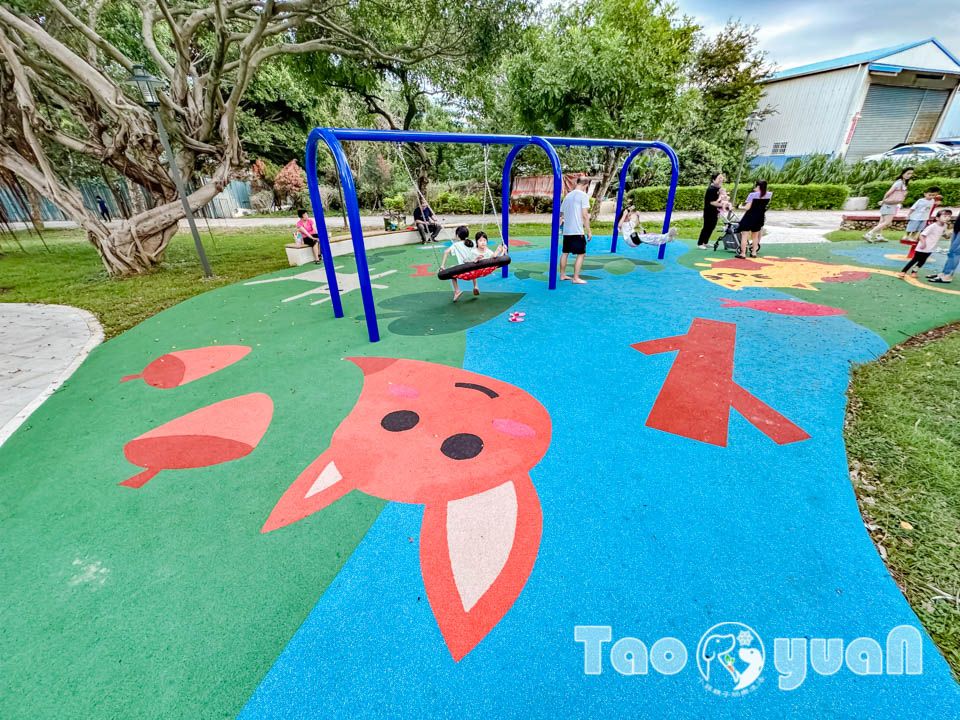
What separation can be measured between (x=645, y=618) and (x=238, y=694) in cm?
195

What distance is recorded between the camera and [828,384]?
406 cm

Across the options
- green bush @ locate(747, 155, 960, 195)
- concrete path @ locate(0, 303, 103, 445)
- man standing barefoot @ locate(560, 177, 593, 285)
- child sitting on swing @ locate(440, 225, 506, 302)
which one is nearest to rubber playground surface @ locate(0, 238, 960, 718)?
concrete path @ locate(0, 303, 103, 445)

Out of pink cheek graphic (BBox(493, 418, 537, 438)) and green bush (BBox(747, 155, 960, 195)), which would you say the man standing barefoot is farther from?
green bush (BBox(747, 155, 960, 195))

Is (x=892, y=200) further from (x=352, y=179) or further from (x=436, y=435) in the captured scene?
(x=436, y=435)

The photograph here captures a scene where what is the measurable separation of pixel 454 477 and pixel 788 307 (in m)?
6.33

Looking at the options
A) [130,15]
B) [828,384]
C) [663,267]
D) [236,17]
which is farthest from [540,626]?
[130,15]

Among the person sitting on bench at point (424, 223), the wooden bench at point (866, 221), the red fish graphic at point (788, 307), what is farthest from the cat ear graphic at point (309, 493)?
the wooden bench at point (866, 221)

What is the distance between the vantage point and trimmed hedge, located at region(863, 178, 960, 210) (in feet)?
49.7

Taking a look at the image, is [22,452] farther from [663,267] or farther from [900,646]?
[663,267]

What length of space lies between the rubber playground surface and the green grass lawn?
12 centimetres

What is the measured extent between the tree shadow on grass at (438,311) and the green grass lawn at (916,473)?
14.5ft

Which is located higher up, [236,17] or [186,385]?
[236,17]

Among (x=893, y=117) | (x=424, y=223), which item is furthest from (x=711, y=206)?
(x=893, y=117)

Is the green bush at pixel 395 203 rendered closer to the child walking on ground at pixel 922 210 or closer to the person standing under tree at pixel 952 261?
the child walking on ground at pixel 922 210
